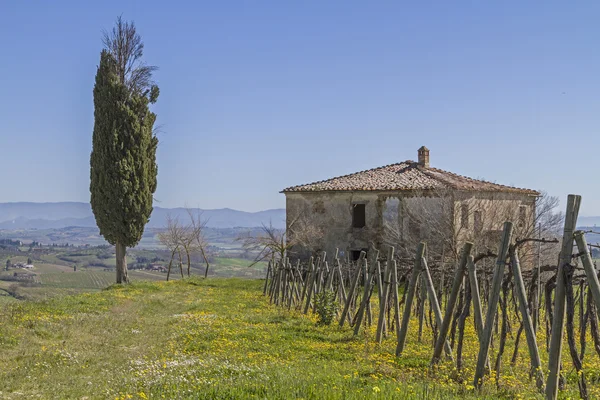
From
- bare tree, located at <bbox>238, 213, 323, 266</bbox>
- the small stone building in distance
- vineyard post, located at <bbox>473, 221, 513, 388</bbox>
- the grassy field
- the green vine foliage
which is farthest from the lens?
bare tree, located at <bbox>238, 213, 323, 266</bbox>

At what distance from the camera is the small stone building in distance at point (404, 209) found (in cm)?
3125

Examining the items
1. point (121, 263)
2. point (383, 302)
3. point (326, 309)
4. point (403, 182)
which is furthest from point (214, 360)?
point (403, 182)

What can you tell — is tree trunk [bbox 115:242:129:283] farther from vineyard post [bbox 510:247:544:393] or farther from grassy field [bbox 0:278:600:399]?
vineyard post [bbox 510:247:544:393]

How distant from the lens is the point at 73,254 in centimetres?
15012

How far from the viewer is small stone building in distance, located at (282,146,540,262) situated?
31.2 meters

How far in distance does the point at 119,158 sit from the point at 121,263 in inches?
261

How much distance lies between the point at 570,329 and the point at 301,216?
31.3 m

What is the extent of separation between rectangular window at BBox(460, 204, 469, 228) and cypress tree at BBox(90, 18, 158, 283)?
58.1 feet

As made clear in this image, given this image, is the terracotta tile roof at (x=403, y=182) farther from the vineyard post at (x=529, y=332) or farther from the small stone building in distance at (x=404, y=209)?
the vineyard post at (x=529, y=332)

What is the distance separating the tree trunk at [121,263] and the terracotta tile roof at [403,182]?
11.0 meters

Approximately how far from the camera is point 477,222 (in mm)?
30750

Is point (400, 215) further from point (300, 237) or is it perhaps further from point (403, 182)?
point (300, 237)

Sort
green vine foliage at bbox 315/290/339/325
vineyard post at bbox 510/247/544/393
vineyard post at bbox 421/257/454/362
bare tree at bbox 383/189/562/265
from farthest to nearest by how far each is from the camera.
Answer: bare tree at bbox 383/189/562/265, green vine foliage at bbox 315/290/339/325, vineyard post at bbox 421/257/454/362, vineyard post at bbox 510/247/544/393

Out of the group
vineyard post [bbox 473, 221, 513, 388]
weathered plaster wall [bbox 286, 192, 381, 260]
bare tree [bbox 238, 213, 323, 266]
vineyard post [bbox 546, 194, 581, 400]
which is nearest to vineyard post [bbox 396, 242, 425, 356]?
vineyard post [bbox 473, 221, 513, 388]
